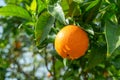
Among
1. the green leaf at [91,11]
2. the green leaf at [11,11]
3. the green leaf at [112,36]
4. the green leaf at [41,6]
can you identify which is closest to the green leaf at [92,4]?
the green leaf at [91,11]

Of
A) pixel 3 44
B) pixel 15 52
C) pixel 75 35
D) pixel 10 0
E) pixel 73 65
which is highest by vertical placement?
pixel 75 35

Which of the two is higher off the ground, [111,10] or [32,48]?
[111,10]

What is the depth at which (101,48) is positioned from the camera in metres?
2.02

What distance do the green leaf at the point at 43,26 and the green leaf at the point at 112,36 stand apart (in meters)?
0.31

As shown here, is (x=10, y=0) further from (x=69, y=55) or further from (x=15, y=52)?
(x=69, y=55)

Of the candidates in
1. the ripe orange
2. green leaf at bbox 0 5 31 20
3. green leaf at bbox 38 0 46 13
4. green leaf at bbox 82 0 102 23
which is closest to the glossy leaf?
green leaf at bbox 82 0 102 23

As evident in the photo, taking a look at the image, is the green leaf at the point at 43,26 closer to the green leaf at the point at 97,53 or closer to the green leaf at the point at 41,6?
the green leaf at the point at 41,6

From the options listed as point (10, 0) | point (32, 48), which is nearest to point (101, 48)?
point (10, 0)

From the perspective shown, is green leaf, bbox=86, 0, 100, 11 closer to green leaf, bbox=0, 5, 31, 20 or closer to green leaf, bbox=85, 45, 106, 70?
green leaf, bbox=85, 45, 106, 70

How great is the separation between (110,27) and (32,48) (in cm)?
311

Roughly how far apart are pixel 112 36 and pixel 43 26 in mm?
403

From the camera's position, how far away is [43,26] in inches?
73.4

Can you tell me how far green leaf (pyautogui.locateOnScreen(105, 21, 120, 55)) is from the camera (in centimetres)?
158

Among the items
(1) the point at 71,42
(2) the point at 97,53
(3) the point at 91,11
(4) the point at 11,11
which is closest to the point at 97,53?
(2) the point at 97,53
